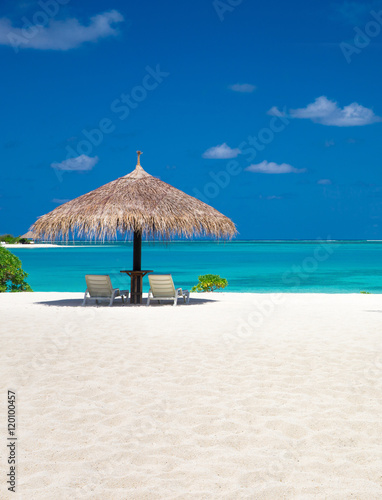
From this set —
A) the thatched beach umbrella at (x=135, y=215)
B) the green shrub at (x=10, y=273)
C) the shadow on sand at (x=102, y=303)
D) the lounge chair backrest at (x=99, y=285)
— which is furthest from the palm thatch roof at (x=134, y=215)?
the green shrub at (x=10, y=273)

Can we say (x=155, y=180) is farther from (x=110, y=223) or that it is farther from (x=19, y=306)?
(x=19, y=306)

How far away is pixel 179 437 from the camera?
3.17 m

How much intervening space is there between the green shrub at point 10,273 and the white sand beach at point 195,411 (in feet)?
19.7

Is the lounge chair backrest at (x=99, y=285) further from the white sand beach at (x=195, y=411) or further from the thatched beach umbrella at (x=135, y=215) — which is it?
the white sand beach at (x=195, y=411)

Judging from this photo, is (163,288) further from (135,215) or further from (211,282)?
(211,282)

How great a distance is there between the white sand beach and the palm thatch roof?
2.76 metres

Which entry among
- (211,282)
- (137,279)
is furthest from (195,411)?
(211,282)

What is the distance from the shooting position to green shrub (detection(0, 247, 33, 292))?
1280cm

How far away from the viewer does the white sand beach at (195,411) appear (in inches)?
103

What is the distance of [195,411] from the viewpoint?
3.62 m

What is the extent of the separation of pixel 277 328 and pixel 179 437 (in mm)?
4313

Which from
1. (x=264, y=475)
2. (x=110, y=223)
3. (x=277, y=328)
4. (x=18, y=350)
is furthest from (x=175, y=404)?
(x=110, y=223)

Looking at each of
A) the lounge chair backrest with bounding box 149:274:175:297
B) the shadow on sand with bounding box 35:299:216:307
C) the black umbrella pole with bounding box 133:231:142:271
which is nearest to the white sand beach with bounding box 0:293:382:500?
the lounge chair backrest with bounding box 149:274:175:297

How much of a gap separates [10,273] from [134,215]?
518 centimetres
